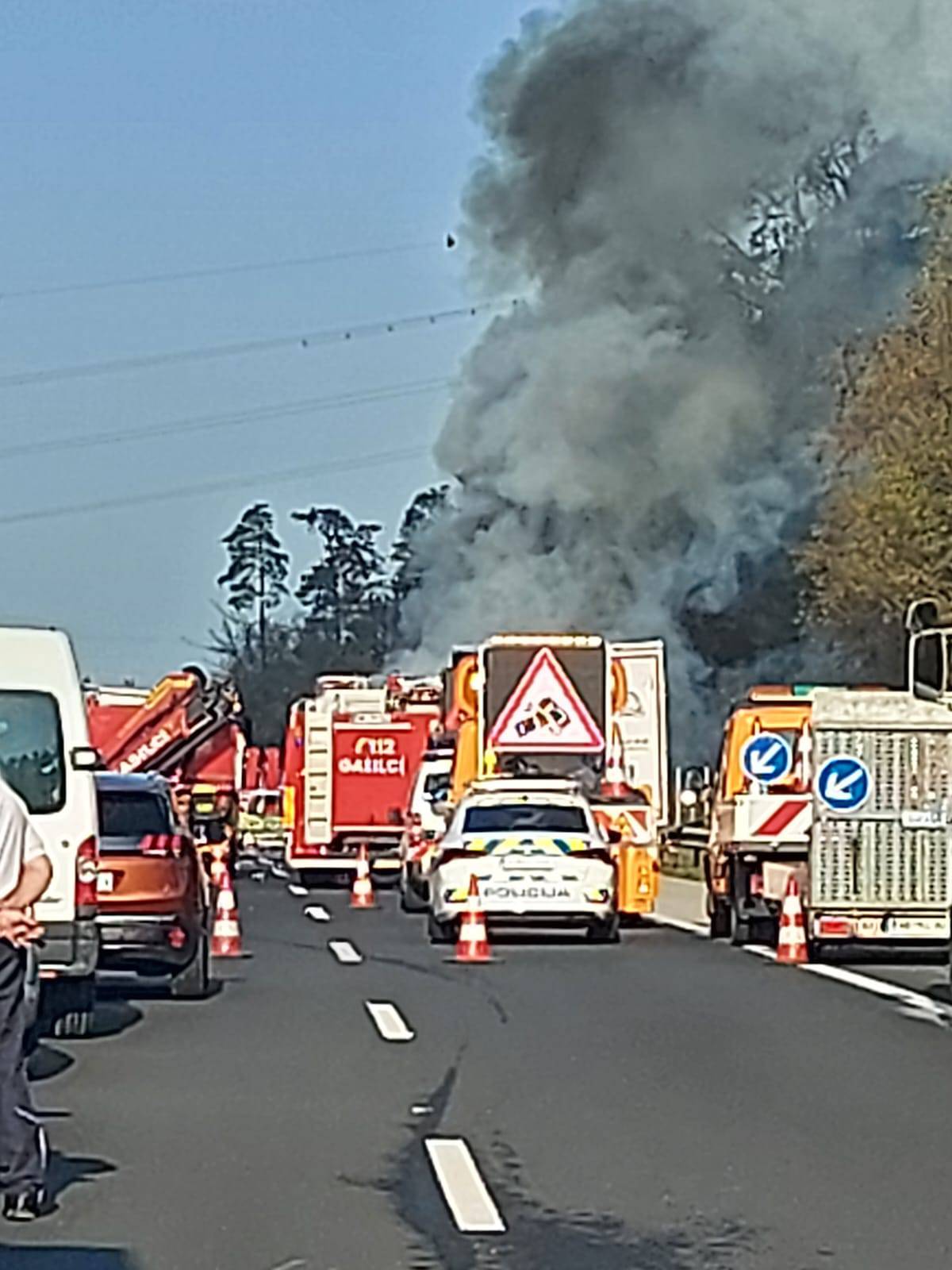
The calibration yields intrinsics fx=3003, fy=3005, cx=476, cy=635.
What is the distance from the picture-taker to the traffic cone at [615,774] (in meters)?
30.6

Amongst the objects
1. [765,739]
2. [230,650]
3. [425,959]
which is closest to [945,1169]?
[425,959]

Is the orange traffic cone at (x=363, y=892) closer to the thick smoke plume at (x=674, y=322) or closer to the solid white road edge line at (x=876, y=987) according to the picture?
the solid white road edge line at (x=876, y=987)

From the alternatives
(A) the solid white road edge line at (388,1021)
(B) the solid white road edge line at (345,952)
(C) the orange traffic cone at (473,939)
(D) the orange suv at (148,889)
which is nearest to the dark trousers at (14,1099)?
(A) the solid white road edge line at (388,1021)

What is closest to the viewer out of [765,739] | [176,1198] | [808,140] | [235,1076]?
[176,1198]

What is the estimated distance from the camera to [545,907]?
26031mm

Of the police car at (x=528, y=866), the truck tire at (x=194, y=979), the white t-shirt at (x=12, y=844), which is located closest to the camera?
the white t-shirt at (x=12, y=844)

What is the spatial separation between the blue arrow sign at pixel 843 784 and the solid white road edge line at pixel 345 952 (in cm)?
410

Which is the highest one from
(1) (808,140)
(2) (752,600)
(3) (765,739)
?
(1) (808,140)

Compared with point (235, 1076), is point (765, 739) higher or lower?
higher

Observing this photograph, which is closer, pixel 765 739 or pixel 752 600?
pixel 765 739

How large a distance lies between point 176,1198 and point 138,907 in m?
8.52

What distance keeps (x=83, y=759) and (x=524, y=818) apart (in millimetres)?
10339

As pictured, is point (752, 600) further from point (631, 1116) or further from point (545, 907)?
point (631, 1116)

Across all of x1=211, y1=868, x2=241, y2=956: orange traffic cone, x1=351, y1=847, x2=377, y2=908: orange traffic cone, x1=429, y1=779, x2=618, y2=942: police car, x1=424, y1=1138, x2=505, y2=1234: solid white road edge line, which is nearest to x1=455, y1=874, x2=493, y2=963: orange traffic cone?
x1=429, y1=779, x2=618, y2=942: police car
